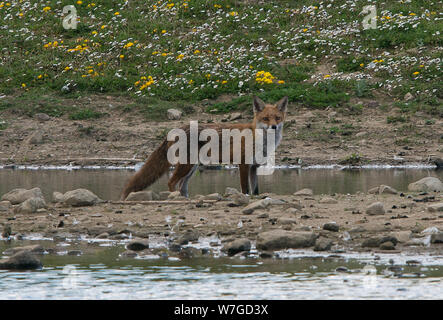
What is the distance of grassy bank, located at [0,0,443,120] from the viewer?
20828 millimetres

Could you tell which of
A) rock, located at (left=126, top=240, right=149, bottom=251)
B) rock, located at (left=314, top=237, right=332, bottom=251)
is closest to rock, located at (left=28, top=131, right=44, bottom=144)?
rock, located at (left=126, top=240, right=149, bottom=251)

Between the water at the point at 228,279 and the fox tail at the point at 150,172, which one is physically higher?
the fox tail at the point at 150,172

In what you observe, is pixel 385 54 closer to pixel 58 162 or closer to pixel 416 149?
pixel 416 149

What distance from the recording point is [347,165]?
60.3 ft

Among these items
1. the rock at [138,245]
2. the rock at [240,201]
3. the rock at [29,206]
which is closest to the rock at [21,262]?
the rock at [138,245]

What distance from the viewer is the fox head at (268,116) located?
13.4m

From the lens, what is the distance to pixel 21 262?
8.34 m

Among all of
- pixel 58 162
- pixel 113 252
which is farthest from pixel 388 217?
pixel 58 162

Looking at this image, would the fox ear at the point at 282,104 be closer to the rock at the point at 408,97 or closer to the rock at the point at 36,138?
the rock at the point at 408,97

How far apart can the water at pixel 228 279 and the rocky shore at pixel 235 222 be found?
0.36 m

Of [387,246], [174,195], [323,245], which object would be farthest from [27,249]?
[387,246]

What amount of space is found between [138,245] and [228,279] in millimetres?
1683

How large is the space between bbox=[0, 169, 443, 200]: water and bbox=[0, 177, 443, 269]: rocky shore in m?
1.34

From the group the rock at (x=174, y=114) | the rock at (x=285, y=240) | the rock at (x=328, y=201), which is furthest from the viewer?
the rock at (x=174, y=114)
